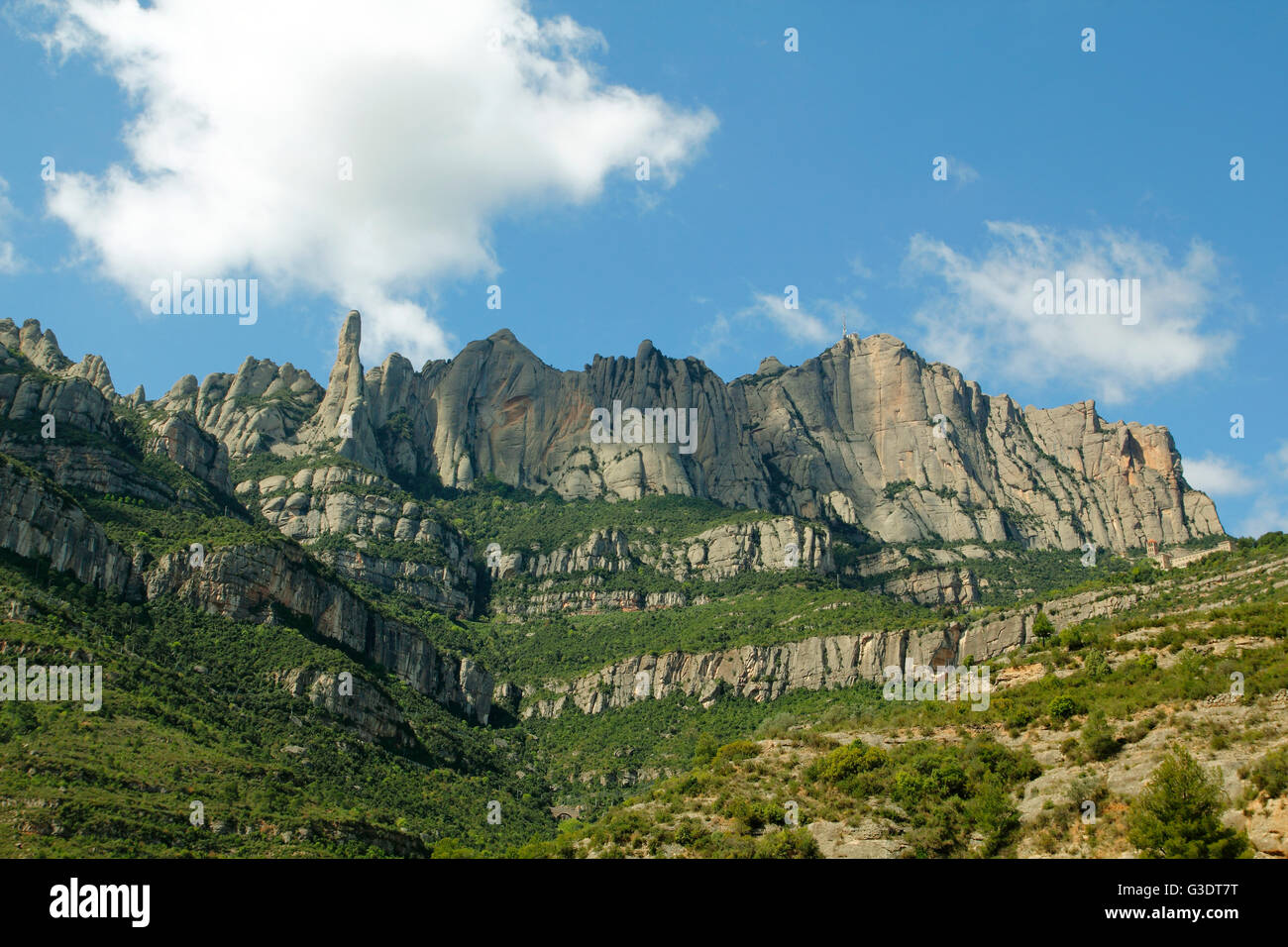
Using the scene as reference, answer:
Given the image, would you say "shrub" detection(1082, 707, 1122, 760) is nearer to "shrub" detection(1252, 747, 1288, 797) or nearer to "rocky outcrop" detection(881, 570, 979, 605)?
"shrub" detection(1252, 747, 1288, 797)

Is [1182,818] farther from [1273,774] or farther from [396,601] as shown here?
[396,601]

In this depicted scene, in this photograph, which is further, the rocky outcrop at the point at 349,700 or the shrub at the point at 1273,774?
the rocky outcrop at the point at 349,700

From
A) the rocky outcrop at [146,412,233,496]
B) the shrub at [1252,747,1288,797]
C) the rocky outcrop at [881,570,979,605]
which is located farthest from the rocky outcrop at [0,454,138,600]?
the rocky outcrop at [881,570,979,605]

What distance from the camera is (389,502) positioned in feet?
616

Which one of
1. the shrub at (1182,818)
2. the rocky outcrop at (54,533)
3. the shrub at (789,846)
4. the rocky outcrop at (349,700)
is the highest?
the rocky outcrop at (54,533)

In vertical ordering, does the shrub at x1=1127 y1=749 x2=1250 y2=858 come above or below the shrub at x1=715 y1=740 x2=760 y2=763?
below

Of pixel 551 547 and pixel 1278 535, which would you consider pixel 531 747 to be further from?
pixel 1278 535

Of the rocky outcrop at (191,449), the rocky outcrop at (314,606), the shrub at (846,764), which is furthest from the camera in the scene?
the rocky outcrop at (191,449)

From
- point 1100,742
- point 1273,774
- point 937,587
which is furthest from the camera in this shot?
point 937,587

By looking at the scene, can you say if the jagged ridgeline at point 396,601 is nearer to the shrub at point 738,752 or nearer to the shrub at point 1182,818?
the shrub at point 738,752

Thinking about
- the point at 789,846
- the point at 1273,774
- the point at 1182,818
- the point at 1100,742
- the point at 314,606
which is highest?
the point at 314,606

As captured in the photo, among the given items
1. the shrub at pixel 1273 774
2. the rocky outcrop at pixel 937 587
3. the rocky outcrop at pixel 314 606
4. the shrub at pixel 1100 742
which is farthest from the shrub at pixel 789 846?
the rocky outcrop at pixel 937 587

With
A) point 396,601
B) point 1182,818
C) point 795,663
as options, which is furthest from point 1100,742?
point 396,601
